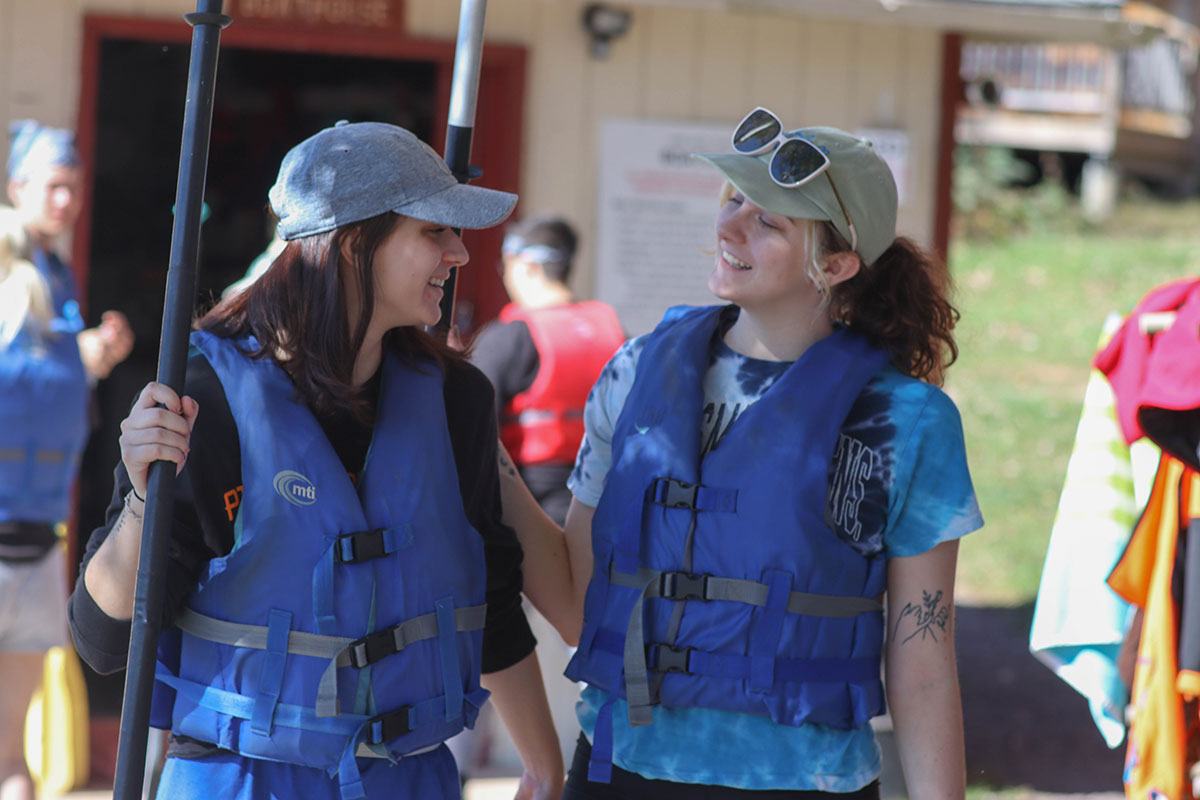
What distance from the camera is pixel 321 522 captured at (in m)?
2.02

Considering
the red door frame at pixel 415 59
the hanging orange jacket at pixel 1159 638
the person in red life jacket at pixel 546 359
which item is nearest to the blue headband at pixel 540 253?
the person in red life jacket at pixel 546 359

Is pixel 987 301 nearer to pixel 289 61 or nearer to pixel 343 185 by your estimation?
pixel 289 61

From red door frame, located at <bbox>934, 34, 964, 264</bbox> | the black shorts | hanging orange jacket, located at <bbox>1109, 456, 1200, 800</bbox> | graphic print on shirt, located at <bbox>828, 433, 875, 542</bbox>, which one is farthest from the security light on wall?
the black shorts

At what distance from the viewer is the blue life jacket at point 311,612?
199cm

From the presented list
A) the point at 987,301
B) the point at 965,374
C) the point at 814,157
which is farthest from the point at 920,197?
the point at 987,301

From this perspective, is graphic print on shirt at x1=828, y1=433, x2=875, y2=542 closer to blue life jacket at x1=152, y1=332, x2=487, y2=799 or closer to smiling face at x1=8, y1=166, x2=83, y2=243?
blue life jacket at x1=152, y1=332, x2=487, y2=799

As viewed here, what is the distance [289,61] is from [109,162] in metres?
1.22

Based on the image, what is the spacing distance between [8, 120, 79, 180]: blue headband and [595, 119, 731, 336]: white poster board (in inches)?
79.5

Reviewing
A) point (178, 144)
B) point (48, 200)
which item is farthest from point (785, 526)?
point (178, 144)

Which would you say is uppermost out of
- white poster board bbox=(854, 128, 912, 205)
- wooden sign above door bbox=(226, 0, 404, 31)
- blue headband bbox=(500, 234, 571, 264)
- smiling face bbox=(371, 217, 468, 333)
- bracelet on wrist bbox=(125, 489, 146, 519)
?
wooden sign above door bbox=(226, 0, 404, 31)

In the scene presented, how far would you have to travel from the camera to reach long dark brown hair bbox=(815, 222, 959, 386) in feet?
7.57

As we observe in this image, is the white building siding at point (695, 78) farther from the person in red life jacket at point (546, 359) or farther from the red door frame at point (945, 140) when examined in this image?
the person in red life jacket at point (546, 359)

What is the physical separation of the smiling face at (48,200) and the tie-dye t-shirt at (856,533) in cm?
300

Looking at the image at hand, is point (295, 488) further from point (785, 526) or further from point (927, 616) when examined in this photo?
point (927, 616)
